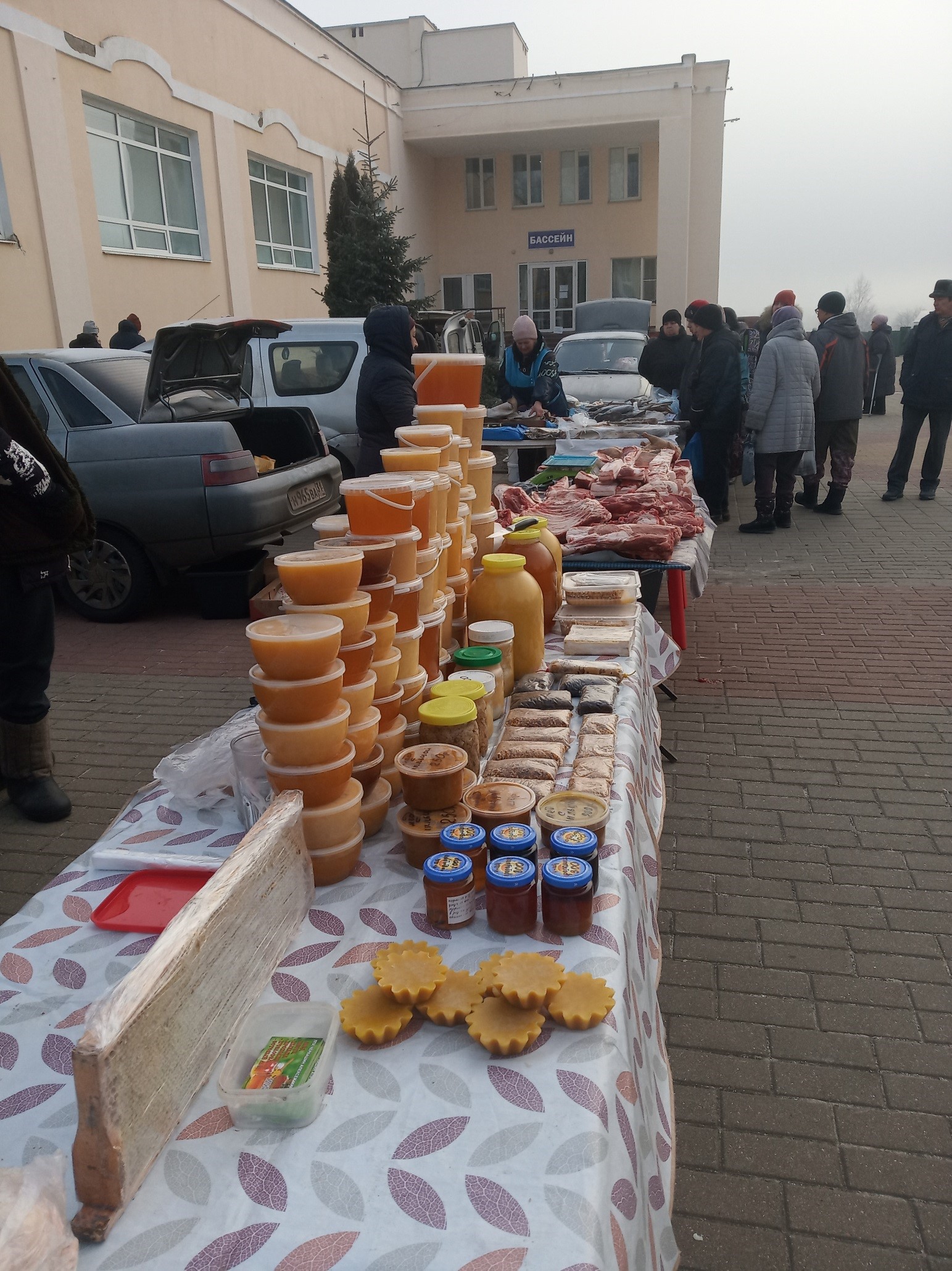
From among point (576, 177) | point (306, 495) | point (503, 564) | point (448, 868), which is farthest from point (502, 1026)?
point (576, 177)

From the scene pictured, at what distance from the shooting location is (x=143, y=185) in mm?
13523

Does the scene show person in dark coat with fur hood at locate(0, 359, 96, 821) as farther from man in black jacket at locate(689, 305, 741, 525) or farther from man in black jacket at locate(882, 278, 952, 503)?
man in black jacket at locate(882, 278, 952, 503)

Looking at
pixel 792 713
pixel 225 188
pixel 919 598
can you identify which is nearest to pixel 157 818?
pixel 792 713

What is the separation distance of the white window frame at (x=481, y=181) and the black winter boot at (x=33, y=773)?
29.4 meters

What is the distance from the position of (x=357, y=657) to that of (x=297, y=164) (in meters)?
19.4

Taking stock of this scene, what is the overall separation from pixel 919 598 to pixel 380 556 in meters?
6.34

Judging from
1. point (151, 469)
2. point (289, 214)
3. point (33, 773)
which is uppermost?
point (289, 214)

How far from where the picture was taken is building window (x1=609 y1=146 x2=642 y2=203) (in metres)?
28.6

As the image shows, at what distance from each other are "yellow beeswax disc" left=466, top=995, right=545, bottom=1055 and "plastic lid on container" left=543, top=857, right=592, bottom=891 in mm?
212

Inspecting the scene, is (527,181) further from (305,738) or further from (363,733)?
(305,738)

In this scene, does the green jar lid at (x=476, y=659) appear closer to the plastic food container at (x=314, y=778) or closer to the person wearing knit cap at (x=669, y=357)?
the plastic food container at (x=314, y=778)

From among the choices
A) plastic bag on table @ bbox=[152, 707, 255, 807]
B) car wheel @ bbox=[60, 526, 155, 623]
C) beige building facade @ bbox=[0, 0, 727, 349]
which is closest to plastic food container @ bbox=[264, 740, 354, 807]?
plastic bag on table @ bbox=[152, 707, 255, 807]

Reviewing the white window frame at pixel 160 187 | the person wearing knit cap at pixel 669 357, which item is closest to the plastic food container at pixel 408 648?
the person wearing knit cap at pixel 669 357

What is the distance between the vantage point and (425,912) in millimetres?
1634
